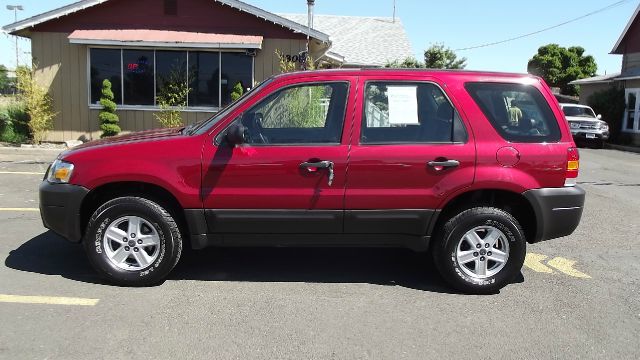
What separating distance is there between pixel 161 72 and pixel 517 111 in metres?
12.8

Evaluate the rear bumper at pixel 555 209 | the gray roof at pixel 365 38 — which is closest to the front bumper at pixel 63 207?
the rear bumper at pixel 555 209

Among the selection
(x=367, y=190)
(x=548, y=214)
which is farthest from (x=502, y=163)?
(x=367, y=190)

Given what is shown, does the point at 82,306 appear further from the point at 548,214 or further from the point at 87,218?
the point at 548,214

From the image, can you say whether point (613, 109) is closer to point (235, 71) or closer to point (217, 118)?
point (235, 71)

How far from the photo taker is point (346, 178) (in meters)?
4.50

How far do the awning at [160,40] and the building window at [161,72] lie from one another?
1.46 ft

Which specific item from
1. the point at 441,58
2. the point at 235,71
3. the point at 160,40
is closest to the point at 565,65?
the point at 441,58

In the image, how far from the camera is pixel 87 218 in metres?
4.77

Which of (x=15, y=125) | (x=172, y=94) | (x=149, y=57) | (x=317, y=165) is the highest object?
(x=149, y=57)

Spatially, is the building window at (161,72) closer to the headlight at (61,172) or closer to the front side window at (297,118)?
the front side window at (297,118)

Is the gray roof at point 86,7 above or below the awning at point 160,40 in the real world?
above

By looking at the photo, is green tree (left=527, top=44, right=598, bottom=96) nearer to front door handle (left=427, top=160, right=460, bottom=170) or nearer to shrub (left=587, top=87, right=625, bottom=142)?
shrub (left=587, top=87, right=625, bottom=142)

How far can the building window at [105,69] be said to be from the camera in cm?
1564

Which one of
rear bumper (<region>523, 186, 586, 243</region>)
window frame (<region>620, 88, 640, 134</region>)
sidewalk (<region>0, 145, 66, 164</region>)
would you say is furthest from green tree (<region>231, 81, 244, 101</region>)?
window frame (<region>620, 88, 640, 134</region>)
